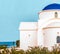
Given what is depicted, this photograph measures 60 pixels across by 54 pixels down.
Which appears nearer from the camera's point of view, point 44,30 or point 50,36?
point 50,36

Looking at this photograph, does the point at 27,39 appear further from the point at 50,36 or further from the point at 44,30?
the point at 50,36

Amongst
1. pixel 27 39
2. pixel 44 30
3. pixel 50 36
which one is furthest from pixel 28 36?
pixel 50 36

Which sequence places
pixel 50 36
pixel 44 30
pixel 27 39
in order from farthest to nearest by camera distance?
1. pixel 27 39
2. pixel 44 30
3. pixel 50 36

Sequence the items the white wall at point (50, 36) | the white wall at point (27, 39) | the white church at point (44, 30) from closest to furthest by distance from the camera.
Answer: the white wall at point (50, 36) → the white church at point (44, 30) → the white wall at point (27, 39)

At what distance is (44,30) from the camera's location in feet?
126

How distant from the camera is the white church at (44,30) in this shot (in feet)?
123

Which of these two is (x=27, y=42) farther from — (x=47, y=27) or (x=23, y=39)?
(x=47, y=27)

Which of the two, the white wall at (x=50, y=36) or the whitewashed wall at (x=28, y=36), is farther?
the whitewashed wall at (x=28, y=36)

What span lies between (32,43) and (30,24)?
2768 mm

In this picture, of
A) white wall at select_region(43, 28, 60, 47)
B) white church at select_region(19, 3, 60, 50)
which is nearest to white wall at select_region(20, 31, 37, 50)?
white church at select_region(19, 3, 60, 50)

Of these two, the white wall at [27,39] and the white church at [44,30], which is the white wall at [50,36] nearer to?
the white church at [44,30]

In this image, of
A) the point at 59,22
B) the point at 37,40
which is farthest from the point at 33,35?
the point at 59,22

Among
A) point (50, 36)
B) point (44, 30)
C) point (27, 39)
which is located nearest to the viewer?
point (50, 36)

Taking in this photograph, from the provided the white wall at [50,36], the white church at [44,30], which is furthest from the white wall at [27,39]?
the white wall at [50,36]
